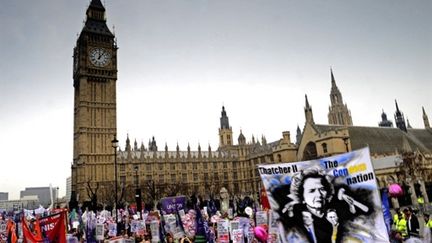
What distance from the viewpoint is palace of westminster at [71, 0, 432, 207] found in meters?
54.6

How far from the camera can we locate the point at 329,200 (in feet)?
16.0

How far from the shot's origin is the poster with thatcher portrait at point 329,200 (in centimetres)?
457

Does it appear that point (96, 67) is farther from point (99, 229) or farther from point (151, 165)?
point (99, 229)

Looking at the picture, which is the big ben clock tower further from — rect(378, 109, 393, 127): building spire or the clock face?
rect(378, 109, 393, 127): building spire

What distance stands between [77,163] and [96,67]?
66.7ft

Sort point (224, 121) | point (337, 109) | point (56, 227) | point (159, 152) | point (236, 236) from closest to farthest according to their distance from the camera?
point (56, 227) < point (236, 236) < point (159, 152) < point (337, 109) < point (224, 121)

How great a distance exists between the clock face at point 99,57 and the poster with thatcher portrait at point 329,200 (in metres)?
71.8

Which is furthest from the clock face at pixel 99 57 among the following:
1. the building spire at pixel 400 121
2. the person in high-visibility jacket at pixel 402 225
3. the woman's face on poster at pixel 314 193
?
the woman's face on poster at pixel 314 193

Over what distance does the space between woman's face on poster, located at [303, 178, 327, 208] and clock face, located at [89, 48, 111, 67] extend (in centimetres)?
7196

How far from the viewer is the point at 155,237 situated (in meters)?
13.4

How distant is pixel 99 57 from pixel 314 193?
2874 inches

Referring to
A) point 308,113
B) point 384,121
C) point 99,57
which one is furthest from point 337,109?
point 99,57

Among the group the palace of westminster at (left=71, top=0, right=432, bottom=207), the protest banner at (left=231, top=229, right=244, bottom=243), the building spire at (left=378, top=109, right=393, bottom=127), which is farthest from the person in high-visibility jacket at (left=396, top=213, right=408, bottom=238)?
the building spire at (left=378, top=109, right=393, bottom=127)

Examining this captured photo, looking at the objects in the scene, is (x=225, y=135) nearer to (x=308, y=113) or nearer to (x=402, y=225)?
(x=308, y=113)
